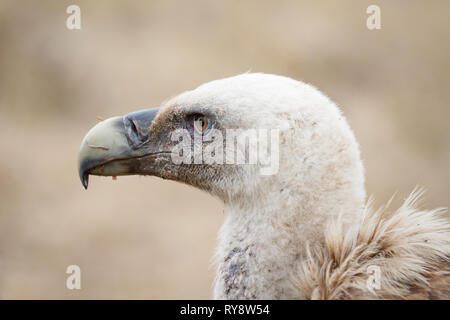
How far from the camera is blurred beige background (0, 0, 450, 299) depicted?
7965 millimetres

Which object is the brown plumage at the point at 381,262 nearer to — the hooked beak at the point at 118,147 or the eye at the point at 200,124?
the eye at the point at 200,124

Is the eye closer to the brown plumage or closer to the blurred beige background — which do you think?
the brown plumage

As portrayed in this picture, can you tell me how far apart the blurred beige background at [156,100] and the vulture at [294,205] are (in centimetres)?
483

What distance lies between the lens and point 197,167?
3.03 m

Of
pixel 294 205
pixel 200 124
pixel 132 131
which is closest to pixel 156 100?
pixel 132 131

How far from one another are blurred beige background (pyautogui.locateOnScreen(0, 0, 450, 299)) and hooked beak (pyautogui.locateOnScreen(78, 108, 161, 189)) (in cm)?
466

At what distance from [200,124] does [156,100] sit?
7165 millimetres

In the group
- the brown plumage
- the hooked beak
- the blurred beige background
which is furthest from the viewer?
the blurred beige background

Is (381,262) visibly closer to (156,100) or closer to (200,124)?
(200,124)

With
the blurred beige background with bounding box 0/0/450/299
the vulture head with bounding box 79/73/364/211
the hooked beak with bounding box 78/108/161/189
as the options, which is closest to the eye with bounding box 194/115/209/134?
the vulture head with bounding box 79/73/364/211

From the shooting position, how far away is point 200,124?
9.80ft

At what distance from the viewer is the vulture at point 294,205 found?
247 cm
